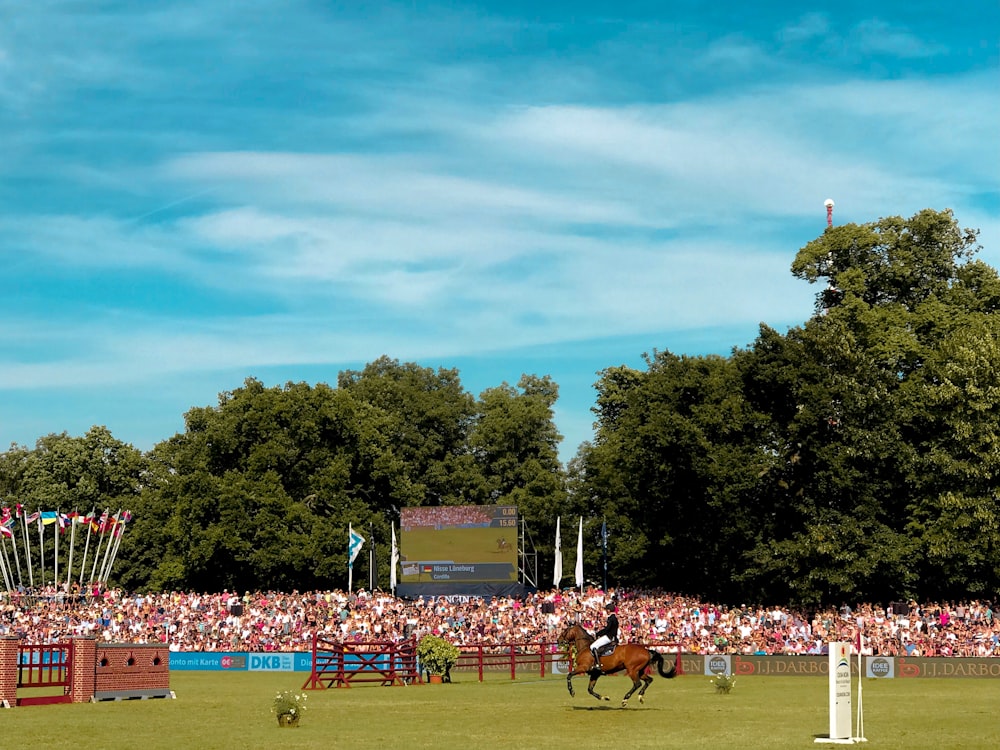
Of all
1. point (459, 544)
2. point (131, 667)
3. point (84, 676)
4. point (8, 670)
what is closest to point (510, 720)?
point (84, 676)

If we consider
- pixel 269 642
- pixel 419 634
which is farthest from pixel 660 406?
pixel 269 642

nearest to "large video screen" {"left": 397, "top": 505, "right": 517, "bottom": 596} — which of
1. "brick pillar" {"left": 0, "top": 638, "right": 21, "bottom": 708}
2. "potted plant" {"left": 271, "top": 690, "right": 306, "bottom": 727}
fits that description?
"brick pillar" {"left": 0, "top": 638, "right": 21, "bottom": 708}

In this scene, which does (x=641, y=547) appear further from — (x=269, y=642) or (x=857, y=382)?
(x=269, y=642)

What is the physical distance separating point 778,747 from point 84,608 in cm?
→ 5329

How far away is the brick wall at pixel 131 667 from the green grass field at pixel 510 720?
81 cm

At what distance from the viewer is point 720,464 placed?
59031 millimetres

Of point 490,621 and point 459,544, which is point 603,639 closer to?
point 490,621

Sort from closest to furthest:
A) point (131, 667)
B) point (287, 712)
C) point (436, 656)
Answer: point (287, 712) < point (131, 667) < point (436, 656)

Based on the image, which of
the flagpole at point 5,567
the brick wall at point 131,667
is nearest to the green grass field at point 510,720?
the brick wall at point 131,667

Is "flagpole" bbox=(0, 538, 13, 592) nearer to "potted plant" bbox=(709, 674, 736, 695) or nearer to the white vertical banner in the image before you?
"potted plant" bbox=(709, 674, 736, 695)

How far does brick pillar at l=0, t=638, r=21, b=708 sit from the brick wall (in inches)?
76.9

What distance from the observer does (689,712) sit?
25406mm

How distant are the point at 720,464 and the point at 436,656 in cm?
2452

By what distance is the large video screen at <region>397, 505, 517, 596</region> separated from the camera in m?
58.2
